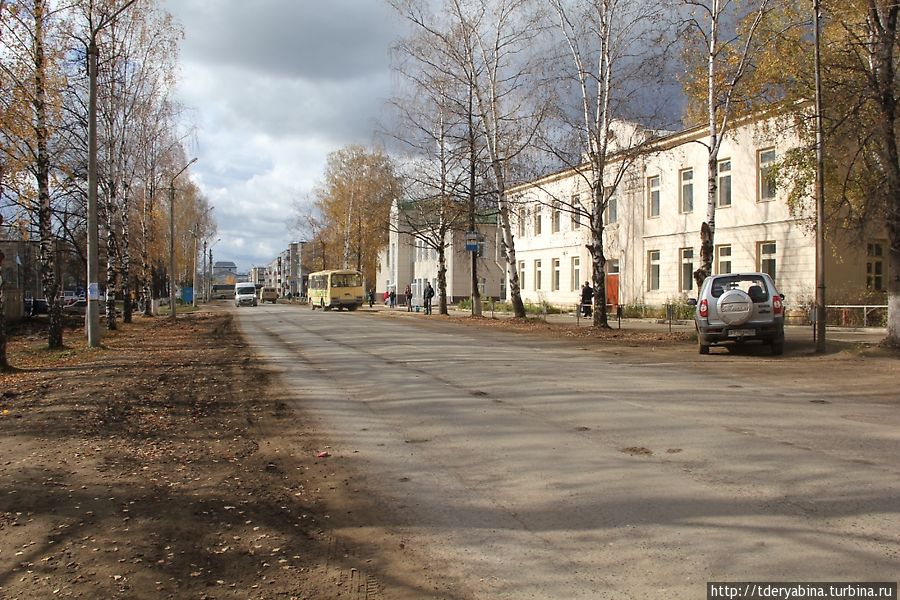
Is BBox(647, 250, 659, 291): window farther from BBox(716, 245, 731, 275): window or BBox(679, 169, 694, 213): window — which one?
→ BBox(716, 245, 731, 275): window

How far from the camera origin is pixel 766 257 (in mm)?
27844

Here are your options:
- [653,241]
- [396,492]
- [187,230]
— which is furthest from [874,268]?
[187,230]

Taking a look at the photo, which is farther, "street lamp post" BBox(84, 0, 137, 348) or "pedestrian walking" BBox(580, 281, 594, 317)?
"pedestrian walking" BBox(580, 281, 594, 317)

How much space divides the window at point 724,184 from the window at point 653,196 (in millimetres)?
4451

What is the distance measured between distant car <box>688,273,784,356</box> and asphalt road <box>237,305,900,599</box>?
101 inches

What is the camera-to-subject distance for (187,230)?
65750 millimetres

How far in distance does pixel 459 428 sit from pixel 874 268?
25.6m

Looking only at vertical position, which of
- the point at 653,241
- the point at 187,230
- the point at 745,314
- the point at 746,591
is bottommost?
the point at 746,591

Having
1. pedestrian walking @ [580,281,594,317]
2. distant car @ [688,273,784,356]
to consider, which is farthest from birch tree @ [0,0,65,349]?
pedestrian walking @ [580,281,594,317]

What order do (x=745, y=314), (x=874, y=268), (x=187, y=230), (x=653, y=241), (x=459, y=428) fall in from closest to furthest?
1. (x=459, y=428)
2. (x=745, y=314)
3. (x=874, y=268)
4. (x=653, y=241)
5. (x=187, y=230)

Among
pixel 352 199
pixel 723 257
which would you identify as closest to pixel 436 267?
pixel 352 199

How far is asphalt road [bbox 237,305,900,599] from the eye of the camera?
392 centimetres

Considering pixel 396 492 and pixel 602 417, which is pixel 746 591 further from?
pixel 602 417

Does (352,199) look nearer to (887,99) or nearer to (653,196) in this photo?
(653,196)
